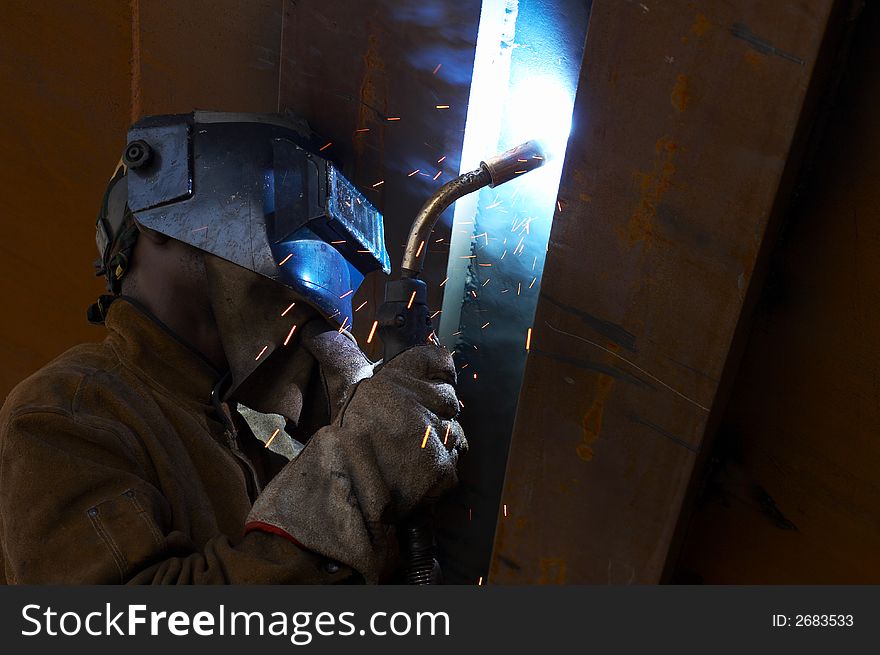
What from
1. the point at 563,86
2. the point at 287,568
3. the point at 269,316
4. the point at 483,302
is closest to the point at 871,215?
the point at 563,86

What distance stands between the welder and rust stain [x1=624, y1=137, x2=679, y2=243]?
476mm

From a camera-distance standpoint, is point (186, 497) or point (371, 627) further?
point (186, 497)

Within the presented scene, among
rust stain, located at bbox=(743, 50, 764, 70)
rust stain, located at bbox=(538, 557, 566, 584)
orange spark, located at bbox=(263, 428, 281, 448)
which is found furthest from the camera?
orange spark, located at bbox=(263, 428, 281, 448)

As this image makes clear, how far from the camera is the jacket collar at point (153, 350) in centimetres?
196

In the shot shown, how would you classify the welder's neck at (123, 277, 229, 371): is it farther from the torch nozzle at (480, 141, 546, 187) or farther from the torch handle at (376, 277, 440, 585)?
the torch nozzle at (480, 141, 546, 187)

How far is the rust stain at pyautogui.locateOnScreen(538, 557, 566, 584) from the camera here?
1515mm

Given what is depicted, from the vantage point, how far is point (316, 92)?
206 centimetres

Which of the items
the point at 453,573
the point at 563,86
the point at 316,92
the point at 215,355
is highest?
the point at 563,86

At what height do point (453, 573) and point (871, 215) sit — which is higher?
point (871, 215)

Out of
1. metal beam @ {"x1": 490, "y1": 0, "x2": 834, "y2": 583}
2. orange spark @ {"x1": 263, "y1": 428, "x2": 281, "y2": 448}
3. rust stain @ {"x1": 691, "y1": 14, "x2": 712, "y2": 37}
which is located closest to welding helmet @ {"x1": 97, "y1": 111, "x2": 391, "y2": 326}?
orange spark @ {"x1": 263, "y1": 428, "x2": 281, "y2": 448}

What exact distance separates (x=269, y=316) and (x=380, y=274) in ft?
0.94

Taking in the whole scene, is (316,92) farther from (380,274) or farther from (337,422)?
(337,422)

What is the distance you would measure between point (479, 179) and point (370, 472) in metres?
0.56

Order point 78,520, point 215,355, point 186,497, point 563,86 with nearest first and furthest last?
point 78,520
point 563,86
point 186,497
point 215,355
